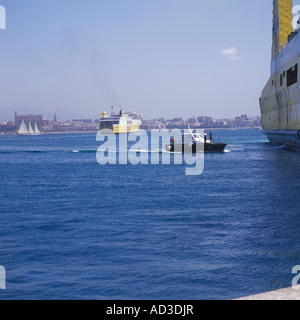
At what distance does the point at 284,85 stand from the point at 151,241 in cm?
4149

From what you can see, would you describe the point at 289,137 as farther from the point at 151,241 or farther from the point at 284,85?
the point at 151,241

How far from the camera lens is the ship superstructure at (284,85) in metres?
45.9

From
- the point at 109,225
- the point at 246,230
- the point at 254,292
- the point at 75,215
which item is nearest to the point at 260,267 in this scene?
the point at 254,292

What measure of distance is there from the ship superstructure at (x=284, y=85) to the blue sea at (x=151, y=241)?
19.4m

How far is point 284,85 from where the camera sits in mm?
52125

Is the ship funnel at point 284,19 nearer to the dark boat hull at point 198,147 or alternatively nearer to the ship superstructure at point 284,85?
the ship superstructure at point 284,85

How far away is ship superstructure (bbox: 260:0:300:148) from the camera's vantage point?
45938 mm

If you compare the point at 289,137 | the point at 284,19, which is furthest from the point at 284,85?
the point at 284,19

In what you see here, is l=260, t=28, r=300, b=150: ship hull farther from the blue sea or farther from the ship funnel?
the blue sea

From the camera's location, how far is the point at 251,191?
27047mm

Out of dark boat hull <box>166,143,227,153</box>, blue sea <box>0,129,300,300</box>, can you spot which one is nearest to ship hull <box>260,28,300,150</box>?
dark boat hull <box>166,143,227,153</box>

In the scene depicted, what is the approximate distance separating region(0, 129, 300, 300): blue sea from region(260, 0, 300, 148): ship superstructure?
19432 mm

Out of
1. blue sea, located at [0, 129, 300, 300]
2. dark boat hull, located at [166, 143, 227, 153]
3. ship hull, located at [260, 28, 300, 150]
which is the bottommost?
blue sea, located at [0, 129, 300, 300]

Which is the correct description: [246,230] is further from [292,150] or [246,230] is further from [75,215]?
[292,150]
